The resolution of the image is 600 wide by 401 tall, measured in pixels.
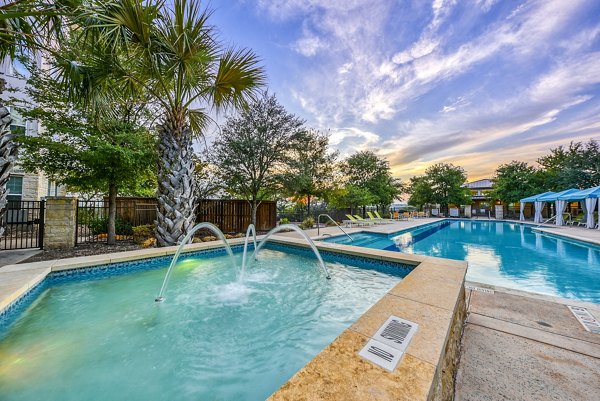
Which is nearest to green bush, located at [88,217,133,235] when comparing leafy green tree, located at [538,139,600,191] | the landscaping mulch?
the landscaping mulch

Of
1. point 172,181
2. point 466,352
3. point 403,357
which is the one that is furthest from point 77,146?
point 466,352

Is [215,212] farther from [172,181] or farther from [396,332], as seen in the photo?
[396,332]

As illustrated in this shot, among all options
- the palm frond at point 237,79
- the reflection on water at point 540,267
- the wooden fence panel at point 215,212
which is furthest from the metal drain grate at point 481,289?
the wooden fence panel at point 215,212

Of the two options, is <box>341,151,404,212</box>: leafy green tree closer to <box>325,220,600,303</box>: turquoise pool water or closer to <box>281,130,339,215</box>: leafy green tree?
<box>281,130,339,215</box>: leafy green tree

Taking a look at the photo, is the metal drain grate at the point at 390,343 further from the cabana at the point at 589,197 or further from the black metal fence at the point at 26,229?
the cabana at the point at 589,197

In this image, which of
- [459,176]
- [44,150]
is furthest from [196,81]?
[459,176]

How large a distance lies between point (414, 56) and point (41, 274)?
39.3 ft

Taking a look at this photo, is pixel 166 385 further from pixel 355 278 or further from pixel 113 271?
pixel 113 271

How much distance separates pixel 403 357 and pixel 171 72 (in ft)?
20.6

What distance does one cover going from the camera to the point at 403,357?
1402 millimetres

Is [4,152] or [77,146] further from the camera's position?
[77,146]

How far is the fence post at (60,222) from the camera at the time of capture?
232 inches

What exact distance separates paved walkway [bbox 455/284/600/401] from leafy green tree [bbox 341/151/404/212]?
66.5 feet

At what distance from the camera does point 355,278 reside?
4.58 metres
